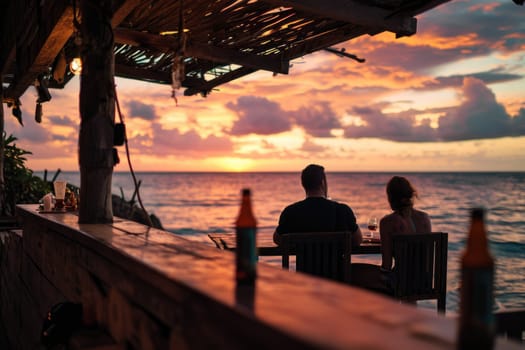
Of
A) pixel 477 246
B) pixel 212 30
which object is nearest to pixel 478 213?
pixel 477 246

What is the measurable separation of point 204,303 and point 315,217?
2.85 m

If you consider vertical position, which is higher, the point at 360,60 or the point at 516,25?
the point at 516,25

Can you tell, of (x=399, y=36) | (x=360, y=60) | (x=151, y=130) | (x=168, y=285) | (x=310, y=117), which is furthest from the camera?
(x=151, y=130)

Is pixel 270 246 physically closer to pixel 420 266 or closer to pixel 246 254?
pixel 420 266

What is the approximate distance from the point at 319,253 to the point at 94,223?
169 centimetres

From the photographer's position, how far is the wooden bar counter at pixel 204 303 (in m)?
1.20

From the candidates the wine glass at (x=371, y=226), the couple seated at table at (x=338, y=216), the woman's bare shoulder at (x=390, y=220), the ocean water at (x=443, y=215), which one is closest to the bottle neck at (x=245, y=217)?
the couple seated at table at (x=338, y=216)

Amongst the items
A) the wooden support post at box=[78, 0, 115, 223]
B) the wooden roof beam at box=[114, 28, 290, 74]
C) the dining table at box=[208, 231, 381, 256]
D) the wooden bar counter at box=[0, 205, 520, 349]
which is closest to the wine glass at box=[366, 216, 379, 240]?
the dining table at box=[208, 231, 381, 256]

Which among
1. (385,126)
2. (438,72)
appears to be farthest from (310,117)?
(438,72)

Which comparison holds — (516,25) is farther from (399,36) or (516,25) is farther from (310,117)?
(399,36)

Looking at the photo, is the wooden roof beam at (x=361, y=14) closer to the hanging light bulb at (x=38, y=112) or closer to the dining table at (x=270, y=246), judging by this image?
the dining table at (x=270, y=246)

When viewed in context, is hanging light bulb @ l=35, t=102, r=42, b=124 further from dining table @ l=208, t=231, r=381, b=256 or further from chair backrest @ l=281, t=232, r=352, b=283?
chair backrest @ l=281, t=232, r=352, b=283

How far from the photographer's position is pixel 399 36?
4312mm

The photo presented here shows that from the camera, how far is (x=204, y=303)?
158cm
